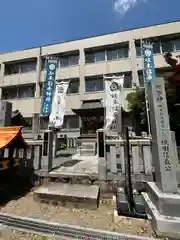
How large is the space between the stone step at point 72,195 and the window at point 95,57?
17102mm

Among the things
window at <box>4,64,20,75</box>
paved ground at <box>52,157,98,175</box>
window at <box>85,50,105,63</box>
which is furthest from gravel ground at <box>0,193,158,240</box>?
window at <box>4,64,20,75</box>

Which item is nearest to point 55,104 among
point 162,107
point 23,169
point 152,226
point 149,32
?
point 23,169

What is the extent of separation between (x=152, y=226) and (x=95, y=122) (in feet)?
39.9

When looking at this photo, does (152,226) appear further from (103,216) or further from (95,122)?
(95,122)

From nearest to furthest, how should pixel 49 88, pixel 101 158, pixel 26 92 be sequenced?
pixel 101 158
pixel 49 88
pixel 26 92

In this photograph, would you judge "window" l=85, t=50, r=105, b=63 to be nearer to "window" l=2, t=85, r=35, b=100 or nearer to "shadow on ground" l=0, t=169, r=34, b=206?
"window" l=2, t=85, r=35, b=100

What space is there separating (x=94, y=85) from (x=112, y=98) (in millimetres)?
8219

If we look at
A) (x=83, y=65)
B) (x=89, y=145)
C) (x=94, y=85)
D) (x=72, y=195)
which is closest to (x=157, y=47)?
(x=94, y=85)

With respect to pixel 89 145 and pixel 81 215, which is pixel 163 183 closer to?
pixel 81 215

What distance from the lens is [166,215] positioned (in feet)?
11.1

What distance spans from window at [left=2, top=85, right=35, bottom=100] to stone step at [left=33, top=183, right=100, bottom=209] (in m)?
17.7

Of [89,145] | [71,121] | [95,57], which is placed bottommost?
[89,145]

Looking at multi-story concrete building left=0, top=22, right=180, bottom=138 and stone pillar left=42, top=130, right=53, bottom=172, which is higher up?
multi-story concrete building left=0, top=22, right=180, bottom=138

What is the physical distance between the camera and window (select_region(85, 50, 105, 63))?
19.8m
